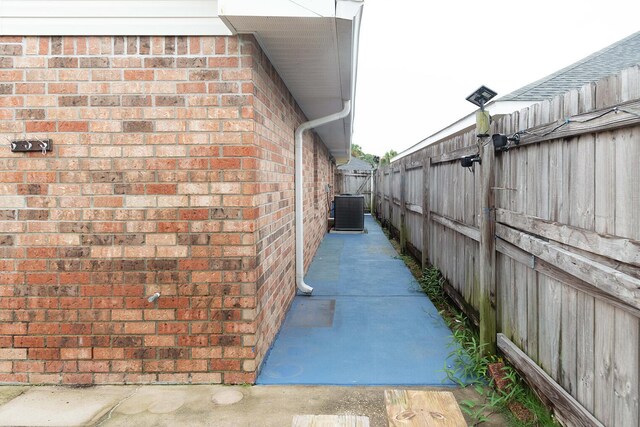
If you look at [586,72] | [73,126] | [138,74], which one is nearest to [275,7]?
[138,74]

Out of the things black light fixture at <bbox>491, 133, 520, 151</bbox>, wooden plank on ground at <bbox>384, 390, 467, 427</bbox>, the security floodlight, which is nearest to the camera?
wooden plank on ground at <bbox>384, 390, 467, 427</bbox>

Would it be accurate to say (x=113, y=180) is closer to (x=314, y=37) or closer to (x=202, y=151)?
(x=202, y=151)

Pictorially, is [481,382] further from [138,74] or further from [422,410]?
[138,74]

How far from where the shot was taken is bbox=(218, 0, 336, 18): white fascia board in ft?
8.72

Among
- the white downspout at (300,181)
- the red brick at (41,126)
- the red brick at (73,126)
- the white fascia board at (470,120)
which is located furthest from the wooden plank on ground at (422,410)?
the white fascia board at (470,120)

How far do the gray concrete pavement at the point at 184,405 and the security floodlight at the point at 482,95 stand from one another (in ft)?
7.34

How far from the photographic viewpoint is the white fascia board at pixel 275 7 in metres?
2.66

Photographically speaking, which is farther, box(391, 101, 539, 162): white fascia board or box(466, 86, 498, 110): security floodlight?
box(391, 101, 539, 162): white fascia board

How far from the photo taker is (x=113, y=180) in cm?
307

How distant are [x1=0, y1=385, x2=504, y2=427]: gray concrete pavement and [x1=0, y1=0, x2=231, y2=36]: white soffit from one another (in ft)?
8.36

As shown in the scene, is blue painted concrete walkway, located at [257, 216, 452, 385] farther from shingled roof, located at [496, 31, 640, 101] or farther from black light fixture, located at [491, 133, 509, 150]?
shingled roof, located at [496, 31, 640, 101]

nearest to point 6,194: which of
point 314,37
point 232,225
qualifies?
point 232,225

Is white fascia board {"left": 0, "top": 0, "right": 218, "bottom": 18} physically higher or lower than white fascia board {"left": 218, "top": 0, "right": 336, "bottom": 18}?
higher

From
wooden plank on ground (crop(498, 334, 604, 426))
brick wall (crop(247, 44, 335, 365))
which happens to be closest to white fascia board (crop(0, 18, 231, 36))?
brick wall (crop(247, 44, 335, 365))
